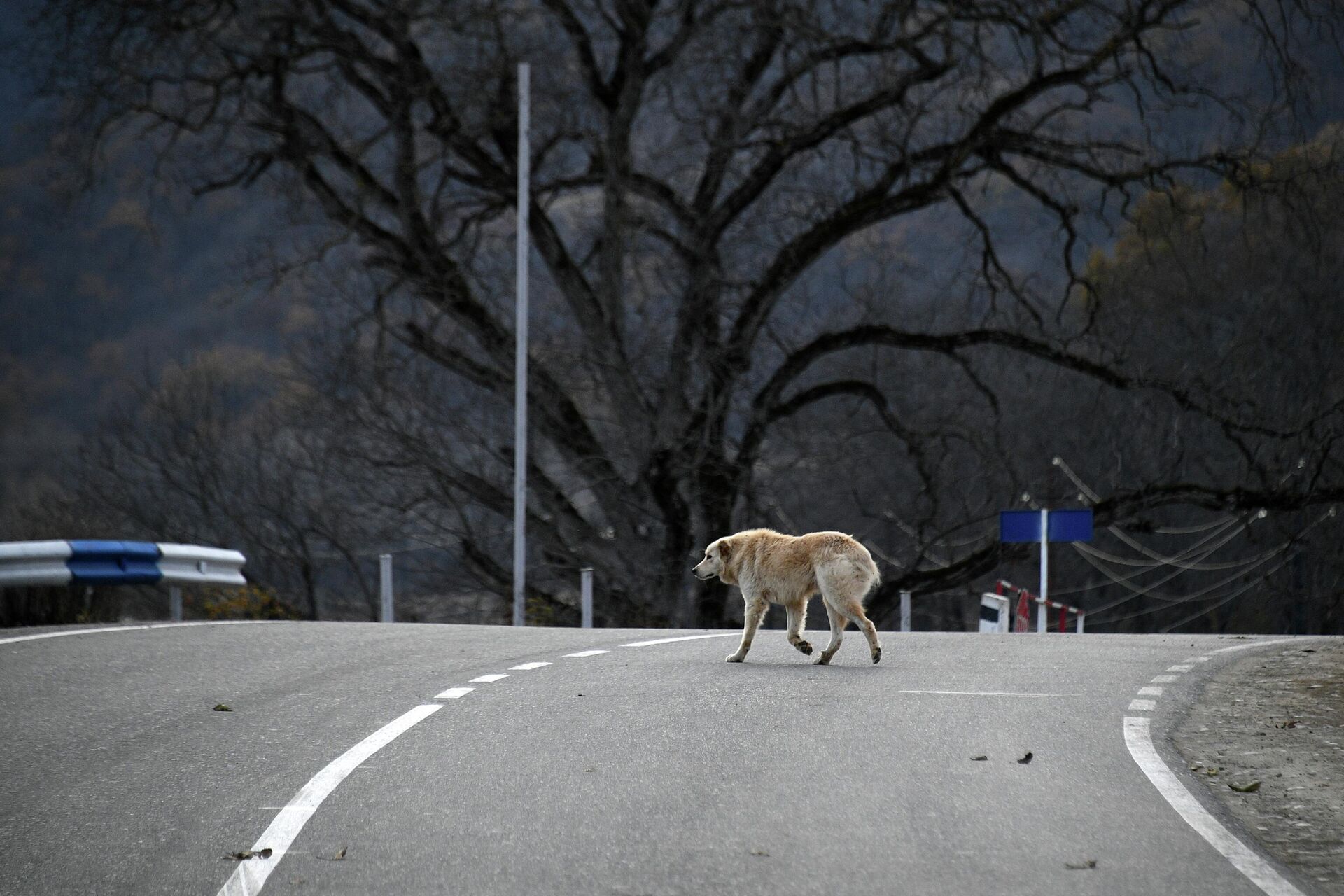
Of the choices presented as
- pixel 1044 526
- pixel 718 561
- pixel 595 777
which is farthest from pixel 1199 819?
pixel 1044 526

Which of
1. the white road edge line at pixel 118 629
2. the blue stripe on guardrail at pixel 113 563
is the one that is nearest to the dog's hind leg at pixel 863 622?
the white road edge line at pixel 118 629

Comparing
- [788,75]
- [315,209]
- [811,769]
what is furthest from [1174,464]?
[811,769]

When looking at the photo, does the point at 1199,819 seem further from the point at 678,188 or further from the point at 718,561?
the point at 678,188

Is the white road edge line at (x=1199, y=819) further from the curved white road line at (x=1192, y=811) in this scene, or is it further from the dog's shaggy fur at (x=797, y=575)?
the dog's shaggy fur at (x=797, y=575)

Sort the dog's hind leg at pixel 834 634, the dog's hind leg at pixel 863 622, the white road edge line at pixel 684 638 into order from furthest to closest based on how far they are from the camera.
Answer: the white road edge line at pixel 684 638, the dog's hind leg at pixel 834 634, the dog's hind leg at pixel 863 622

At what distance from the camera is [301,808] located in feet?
22.2

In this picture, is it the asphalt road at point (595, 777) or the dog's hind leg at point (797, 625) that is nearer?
the asphalt road at point (595, 777)

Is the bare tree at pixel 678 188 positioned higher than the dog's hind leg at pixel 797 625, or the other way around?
the bare tree at pixel 678 188

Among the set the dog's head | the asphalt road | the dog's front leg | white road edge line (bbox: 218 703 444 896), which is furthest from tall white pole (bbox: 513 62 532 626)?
white road edge line (bbox: 218 703 444 896)

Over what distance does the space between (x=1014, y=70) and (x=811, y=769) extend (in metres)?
23.2

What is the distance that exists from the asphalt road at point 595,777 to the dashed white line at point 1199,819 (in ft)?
0.23

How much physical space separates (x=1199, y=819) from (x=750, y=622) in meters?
6.07

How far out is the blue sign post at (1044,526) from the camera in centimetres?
2711

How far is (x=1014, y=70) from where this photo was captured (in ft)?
93.8
